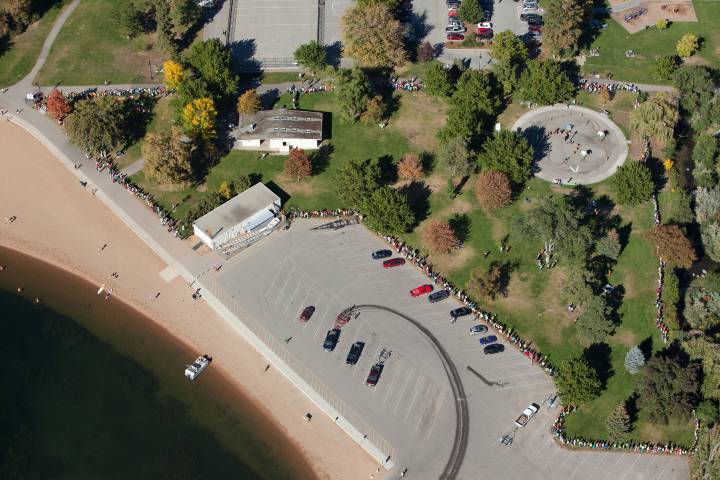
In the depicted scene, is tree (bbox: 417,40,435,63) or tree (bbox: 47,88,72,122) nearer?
tree (bbox: 47,88,72,122)

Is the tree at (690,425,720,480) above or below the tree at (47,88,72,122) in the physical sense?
below

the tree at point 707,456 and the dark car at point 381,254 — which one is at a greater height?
the dark car at point 381,254

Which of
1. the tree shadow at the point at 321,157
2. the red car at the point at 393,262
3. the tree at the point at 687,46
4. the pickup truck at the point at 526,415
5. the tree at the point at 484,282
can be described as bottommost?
the pickup truck at the point at 526,415

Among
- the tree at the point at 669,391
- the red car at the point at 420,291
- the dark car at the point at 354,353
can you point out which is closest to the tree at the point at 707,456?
the tree at the point at 669,391

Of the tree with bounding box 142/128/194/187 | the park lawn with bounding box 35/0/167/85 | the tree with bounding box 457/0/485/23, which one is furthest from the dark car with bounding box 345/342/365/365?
the tree with bounding box 457/0/485/23

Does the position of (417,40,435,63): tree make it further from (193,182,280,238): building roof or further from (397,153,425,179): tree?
(193,182,280,238): building roof

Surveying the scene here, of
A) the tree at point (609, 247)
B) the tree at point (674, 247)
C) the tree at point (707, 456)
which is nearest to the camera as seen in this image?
the tree at point (707, 456)

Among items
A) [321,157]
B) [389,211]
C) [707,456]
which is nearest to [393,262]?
[389,211]

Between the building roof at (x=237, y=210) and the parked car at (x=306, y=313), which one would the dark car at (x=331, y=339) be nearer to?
the parked car at (x=306, y=313)
